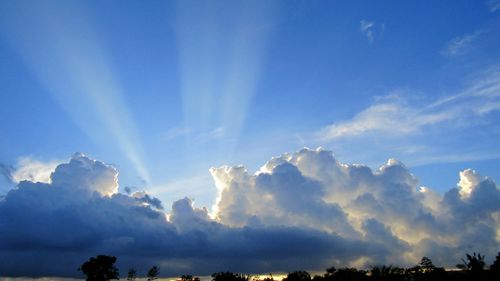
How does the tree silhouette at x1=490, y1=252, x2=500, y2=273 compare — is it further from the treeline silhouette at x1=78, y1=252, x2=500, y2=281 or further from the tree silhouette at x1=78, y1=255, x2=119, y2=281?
the tree silhouette at x1=78, y1=255, x2=119, y2=281

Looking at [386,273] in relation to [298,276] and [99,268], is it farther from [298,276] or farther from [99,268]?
[99,268]

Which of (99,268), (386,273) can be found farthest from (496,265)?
(99,268)

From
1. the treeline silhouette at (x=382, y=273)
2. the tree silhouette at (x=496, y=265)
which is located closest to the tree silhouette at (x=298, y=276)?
the treeline silhouette at (x=382, y=273)

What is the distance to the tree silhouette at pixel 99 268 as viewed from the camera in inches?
5684

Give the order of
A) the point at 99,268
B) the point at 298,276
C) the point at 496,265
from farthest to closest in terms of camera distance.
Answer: the point at 298,276
the point at 99,268
the point at 496,265

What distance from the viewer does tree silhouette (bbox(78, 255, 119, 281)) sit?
14438 cm

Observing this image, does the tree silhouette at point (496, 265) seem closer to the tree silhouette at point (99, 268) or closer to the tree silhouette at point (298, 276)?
the tree silhouette at point (298, 276)

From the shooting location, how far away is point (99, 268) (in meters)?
144

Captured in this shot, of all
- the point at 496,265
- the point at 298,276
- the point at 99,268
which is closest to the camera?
the point at 496,265

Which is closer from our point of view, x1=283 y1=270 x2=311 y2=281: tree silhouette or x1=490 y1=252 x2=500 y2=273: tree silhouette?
x1=490 y1=252 x2=500 y2=273: tree silhouette

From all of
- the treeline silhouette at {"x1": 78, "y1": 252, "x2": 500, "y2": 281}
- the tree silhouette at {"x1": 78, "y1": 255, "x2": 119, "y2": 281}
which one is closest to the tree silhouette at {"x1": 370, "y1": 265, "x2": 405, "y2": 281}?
the treeline silhouette at {"x1": 78, "y1": 252, "x2": 500, "y2": 281}

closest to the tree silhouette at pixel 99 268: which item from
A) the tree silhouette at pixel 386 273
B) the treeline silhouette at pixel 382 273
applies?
the treeline silhouette at pixel 382 273

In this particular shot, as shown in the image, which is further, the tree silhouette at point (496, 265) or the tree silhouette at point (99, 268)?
the tree silhouette at point (99, 268)

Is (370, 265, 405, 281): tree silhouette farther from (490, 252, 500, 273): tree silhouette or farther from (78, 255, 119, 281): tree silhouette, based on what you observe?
(78, 255, 119, 281): tree silhouette
